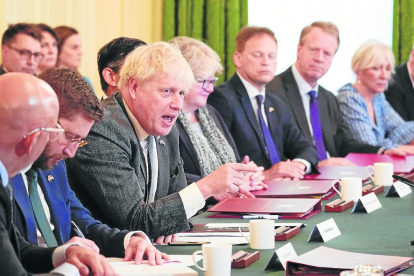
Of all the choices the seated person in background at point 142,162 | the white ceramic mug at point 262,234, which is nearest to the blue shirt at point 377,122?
the seated person in background at point 142,162

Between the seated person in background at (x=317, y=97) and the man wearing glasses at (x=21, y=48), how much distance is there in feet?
5.96

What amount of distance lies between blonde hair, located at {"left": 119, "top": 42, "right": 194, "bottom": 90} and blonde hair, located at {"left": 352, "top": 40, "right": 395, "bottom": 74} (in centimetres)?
334

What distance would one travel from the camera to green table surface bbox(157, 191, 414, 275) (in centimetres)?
219

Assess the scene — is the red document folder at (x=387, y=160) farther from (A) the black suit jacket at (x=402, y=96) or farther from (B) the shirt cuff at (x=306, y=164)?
(A) the black suit jacket at (x=402, y=96)

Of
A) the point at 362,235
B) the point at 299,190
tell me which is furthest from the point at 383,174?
the point at 362,235

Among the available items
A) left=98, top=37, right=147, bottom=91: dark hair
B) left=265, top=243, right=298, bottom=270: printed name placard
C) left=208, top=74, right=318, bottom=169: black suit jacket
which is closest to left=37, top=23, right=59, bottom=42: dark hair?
left=208, top=74, right=318, bottom=169: black suit jacket

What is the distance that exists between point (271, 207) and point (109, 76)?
0.98 m

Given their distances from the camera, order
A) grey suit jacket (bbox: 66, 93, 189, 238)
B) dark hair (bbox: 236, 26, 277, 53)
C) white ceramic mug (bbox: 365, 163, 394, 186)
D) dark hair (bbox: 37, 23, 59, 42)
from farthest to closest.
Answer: dark hair (bbox: 37, 23, 59, 42) < dark hair (bbox: 236, 26, 277, 53) < white ceramic mug (bbox: 365, 163, 394, 186) < grey suit jacket (bbox: 66, 93, 189, 238)

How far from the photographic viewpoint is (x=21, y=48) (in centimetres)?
550

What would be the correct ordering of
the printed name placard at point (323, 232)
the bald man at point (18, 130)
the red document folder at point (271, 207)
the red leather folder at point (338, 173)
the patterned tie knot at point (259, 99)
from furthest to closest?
the patterned tie knot at point (259, 99)
the red leather folder at point (338, 173)
the red document folder at point (271, 207)
the printed name placard at point (323, 232)
the bald man at point (18, 130)

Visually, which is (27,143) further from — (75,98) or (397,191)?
(397,191)

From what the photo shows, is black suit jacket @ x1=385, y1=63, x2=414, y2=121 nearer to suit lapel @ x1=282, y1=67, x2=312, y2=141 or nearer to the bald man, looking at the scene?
suit lapel @ x1=282, y1=67, x2=312, y2=141

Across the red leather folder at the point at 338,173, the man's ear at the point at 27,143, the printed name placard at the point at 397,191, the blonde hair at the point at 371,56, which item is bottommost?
the red leather folder at the point at 338,173

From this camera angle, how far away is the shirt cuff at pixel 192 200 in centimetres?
256
